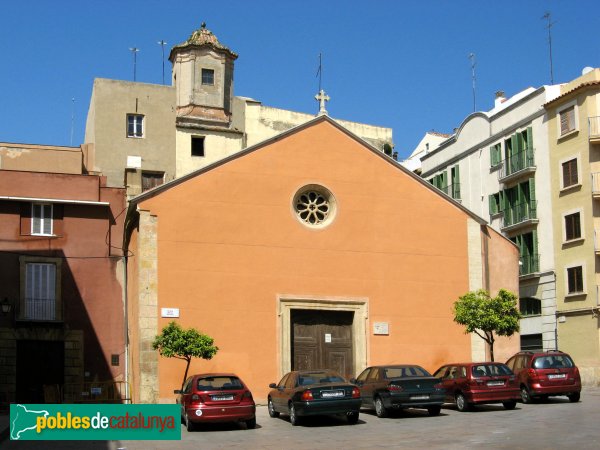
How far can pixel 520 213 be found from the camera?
40438 mm

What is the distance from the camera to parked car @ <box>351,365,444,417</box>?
2080 centimetres

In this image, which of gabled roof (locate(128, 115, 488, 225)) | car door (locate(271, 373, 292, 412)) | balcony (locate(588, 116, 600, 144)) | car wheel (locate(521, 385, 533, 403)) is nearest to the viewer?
car door (locate(271, 373, 292, 412))

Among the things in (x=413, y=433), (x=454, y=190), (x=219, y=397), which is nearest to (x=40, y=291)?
(x=219, y=397)

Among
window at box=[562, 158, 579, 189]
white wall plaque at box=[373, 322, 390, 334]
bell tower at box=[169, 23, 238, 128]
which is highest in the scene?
bell tower at box=[169, 23, 238, 128]

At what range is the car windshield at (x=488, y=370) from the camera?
71.8 ft

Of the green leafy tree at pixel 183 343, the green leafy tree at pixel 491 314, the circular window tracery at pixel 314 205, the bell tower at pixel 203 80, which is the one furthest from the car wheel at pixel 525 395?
the bell tower at pixel 203 80

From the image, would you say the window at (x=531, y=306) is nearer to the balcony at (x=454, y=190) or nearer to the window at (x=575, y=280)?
the window at (x=575, y=280)

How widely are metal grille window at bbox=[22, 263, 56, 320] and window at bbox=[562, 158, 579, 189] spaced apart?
2129 centimetres

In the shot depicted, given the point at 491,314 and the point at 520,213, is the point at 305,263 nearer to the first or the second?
the point at 491,314

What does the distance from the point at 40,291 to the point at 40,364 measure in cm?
243

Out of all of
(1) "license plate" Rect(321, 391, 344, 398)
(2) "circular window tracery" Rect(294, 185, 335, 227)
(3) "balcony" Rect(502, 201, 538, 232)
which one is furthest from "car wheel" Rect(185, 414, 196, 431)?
(3) "balcony" Rect(502, 201, 538, 232)

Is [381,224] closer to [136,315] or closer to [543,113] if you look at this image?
[136,315]

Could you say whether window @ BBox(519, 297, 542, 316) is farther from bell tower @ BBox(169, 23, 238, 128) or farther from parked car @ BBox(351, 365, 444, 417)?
parked car @ BBox(351, 365, 444, 417)

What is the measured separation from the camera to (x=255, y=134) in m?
49.0
